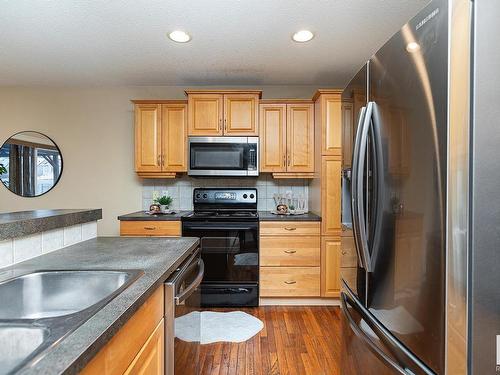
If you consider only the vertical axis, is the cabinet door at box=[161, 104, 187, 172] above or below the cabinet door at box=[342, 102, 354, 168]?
above

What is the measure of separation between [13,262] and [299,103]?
9.27 ft

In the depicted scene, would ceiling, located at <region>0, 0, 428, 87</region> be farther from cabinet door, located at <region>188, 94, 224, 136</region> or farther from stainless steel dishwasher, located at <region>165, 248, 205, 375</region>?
Answer: stainless steel dishwasher, located at <region>165, 248, 205, 375</region>

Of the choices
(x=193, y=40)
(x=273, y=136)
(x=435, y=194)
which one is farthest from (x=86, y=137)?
A: (x=435, y=194)

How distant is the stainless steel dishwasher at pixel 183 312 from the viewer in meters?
1.13

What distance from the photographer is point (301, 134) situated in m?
3.31

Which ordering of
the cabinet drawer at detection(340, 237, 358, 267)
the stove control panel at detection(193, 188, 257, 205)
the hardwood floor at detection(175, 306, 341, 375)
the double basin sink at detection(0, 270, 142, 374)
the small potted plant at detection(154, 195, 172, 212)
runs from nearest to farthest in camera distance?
the double basin sink at detection(0, 270, 142, 374), the cabinet drawer at detection(340, 237, 358, 267), the hardwood floor at detection(175, 306, 341, 375), the small potted plant at detection(154, 195, 172, 212), the stove control panel at detection(193, 188, 257, 205)

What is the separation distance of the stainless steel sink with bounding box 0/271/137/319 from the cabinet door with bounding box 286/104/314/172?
99.6 inches

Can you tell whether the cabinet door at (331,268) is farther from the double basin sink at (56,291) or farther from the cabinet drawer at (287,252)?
the double basin sink at (56,291)

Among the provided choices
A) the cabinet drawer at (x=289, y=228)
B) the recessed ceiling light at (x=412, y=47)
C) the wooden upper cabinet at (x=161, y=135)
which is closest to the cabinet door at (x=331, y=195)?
the cabinet drawer at (x=289, y=228)

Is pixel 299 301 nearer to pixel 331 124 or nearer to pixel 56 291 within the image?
pixel 331 124

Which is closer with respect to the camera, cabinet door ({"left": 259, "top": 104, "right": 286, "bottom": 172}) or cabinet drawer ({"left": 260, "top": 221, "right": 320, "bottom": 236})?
cabinet drawer ({"left": 260, "top": 221, "right": 320, "bottom": 236})

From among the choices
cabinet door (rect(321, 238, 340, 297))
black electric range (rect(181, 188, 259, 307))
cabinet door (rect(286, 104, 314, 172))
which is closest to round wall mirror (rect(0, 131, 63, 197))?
black electric range (rect(181, 188, 259, 307))

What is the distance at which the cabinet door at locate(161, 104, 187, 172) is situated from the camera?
3.33m

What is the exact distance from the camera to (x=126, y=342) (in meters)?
0.79
